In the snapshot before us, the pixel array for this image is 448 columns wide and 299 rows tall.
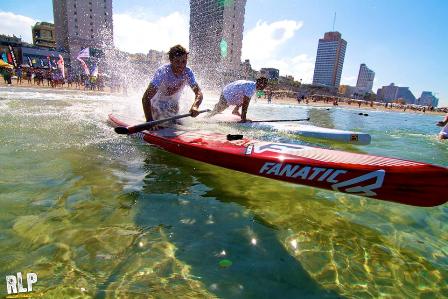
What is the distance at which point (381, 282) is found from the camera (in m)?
2.52

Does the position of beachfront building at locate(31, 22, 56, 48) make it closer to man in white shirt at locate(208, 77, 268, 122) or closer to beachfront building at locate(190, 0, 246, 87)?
beachfront building at locate(190, 0, 246, 87)

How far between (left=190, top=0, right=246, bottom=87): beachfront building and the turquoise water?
47946 millimetres

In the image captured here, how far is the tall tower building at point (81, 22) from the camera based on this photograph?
96.0 meters

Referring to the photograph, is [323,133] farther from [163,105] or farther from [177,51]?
[177,51]

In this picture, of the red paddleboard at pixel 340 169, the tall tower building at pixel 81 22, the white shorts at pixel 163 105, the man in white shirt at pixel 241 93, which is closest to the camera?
the red paddleboard at pixel 340 169

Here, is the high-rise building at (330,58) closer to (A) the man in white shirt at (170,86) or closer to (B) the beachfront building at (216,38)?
(B) the beachfront building at (216,38)

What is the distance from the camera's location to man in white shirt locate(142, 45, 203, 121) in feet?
19.0

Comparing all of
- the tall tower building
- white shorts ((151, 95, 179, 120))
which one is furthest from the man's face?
the tall tower building

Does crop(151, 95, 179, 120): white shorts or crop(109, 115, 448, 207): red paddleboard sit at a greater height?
crop(151, 95, 179, 120): white shorts

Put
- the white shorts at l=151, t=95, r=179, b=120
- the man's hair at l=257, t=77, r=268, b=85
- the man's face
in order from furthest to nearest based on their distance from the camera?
1. the man's hair at l=257, t=77, r=268, b=85
2. the white shorts at l=151, t=95, r=179, b=120
3. the man's face

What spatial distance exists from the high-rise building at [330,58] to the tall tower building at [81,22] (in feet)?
437

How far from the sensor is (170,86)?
20.8 feet

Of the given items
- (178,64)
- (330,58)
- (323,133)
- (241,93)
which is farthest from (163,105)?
(330,58)

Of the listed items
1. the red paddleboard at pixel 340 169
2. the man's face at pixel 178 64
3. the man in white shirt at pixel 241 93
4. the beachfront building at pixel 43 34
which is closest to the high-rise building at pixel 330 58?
the beachfront building at pixel 43 34
